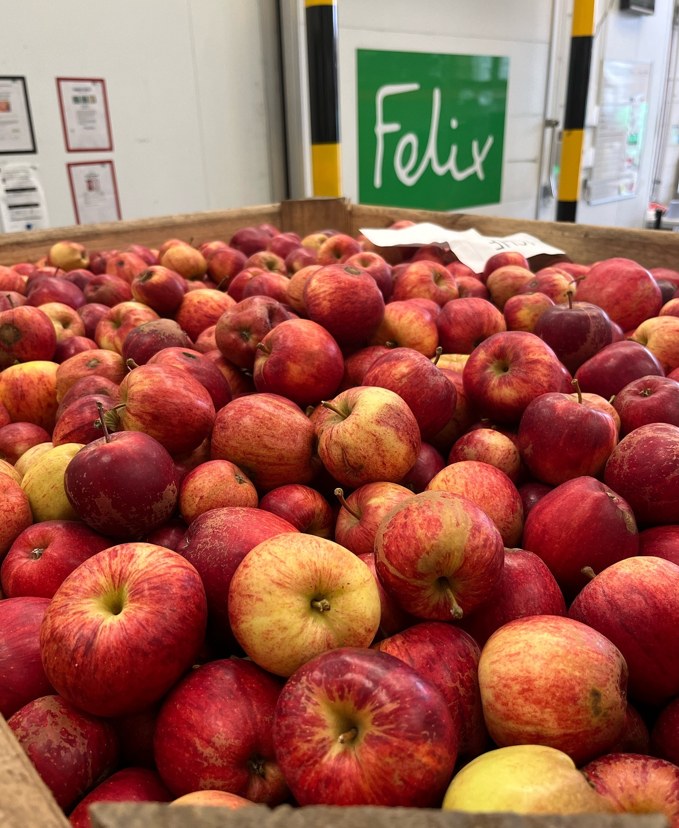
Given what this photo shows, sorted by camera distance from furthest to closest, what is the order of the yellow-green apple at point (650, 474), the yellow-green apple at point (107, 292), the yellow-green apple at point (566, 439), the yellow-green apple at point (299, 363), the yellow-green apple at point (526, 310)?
the yellow-green apple at point (107, 292), the yellow-green apple at point (526, 310), the yellow-green apple at point (299, 363), the yellow-green apple at point (566, 439), the yellow-green apple at point (650, 474)

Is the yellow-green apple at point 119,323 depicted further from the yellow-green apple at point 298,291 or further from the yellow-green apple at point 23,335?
the yellow-green apple at point 298,291

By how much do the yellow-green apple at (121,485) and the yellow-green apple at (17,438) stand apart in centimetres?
46

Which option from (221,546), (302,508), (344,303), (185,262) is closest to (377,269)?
(344,303)

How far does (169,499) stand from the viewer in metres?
1.12

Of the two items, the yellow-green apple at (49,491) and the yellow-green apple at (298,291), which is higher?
the yellow-green apple at (298,291)

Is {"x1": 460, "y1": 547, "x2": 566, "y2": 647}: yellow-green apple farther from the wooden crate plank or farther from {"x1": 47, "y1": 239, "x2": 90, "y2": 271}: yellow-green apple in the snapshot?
{"x1": 47, "y1": 239, "x2": 90, "y2": 271}: yellow-green apple

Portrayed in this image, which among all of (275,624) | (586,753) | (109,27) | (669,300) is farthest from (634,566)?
(109,27)

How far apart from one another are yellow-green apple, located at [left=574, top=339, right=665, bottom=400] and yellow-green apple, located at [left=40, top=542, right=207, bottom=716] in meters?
0.99

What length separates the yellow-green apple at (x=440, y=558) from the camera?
0.87 meters

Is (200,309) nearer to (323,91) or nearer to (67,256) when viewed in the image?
(67,256)

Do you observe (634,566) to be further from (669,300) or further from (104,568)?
(669,300)

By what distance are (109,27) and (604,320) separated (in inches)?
131

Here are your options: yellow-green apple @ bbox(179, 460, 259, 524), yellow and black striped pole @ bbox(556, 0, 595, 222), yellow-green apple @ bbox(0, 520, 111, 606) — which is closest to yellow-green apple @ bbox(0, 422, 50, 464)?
yellow-green apple @ bbox(0, 520, 111, 606)

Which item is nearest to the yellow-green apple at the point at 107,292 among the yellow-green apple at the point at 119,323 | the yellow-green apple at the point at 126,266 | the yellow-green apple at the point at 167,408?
the yellow-green apple at the point at 126,266
